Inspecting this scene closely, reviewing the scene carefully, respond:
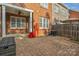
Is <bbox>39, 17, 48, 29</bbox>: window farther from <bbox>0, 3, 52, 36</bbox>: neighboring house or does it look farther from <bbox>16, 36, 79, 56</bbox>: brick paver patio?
<bbox>16, 36, 79, 56</bbox>: brick paver patio

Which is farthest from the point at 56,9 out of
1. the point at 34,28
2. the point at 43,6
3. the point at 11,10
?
the point at 11,10

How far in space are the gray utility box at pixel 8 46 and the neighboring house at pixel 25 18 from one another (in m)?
0.12

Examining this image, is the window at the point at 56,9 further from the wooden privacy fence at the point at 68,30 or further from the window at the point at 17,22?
the window at the point at 17,22

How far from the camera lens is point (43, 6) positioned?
186 inches

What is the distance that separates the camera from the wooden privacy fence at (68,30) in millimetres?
4678

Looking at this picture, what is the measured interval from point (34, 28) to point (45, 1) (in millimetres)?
551

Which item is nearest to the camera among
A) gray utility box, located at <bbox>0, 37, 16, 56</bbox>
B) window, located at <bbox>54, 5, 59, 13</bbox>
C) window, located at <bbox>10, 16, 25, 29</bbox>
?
gray utility box, located at <bbox>0, 37, 16, 56</bbox>

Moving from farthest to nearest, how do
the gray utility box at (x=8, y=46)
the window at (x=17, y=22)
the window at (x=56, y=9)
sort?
the window at (x=56, y=9)
the window at (x=17, y=22)
the gray utility box at (x=8, y=46)

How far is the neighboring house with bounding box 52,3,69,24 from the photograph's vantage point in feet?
15.5

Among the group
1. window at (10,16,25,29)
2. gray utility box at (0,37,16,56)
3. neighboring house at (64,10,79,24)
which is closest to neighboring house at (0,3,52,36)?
window at (10,16,25,29)

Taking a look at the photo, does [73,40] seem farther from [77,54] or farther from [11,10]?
[11,10]

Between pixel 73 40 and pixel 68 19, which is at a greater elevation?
pixel 68 19

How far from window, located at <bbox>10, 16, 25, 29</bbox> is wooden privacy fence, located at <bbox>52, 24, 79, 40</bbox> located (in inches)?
23.7

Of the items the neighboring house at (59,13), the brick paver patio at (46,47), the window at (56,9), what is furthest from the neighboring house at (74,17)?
the brick paver patio at (46,47)
